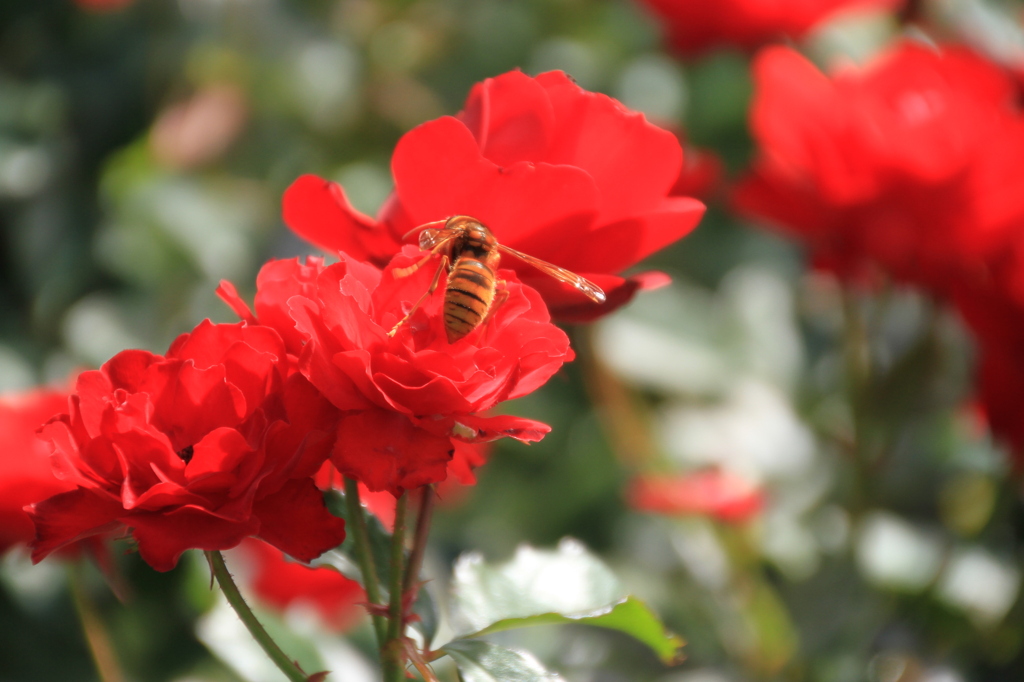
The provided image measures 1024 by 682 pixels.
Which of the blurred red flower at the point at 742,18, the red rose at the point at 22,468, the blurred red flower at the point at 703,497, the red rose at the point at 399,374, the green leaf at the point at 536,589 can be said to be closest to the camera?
the red rose at the point at 399,374

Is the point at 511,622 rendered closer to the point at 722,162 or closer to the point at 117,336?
the point at 117,336

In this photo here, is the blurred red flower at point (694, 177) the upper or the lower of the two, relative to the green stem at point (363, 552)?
lower

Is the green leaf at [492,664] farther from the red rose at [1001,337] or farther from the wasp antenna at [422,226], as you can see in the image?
the red rose at [1001,337]

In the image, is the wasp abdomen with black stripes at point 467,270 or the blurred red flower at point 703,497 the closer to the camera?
the wasp abdomen with black stripes at point 467,270

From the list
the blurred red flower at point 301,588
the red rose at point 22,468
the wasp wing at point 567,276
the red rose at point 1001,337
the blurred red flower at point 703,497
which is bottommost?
the blurred red flower at point 301,588

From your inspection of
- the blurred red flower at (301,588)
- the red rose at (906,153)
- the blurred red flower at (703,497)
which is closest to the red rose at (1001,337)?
the red rose at (906,153)

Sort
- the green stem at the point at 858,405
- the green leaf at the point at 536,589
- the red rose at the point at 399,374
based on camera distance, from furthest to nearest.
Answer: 1. the green stem at the point at 858,405
2. the green leaf at the point at 536,589
3. the red rose at the point at 399,374

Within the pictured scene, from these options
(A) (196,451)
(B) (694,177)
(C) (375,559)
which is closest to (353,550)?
(C) (375,559)
